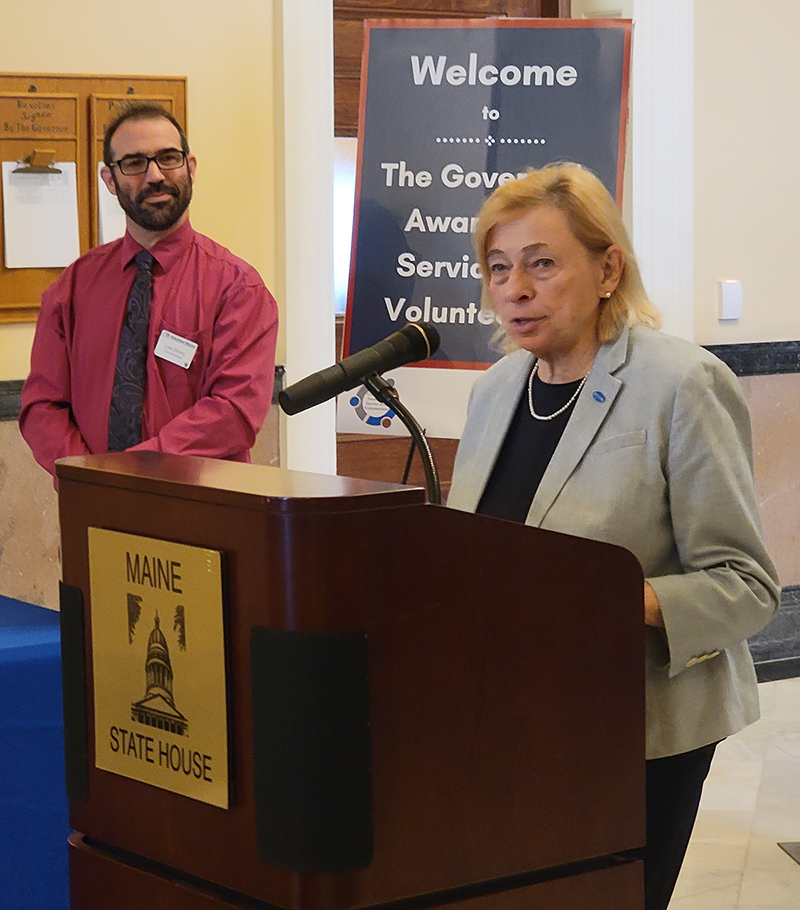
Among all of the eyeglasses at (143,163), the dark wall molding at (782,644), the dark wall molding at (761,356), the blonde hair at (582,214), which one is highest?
the eyeglasses at (143,163)

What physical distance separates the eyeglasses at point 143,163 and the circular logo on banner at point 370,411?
84 cm

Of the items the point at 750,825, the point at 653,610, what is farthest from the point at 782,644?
the point at 653,610

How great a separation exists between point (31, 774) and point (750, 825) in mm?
2274

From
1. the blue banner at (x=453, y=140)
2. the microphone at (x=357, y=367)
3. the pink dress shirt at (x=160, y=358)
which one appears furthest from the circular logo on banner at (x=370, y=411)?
the microphone at (x=357, y=367)

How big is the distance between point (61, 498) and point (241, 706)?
0.91ft

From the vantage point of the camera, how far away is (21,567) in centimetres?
376

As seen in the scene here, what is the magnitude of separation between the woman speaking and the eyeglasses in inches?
53.2

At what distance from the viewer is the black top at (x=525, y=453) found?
1691 millimetres

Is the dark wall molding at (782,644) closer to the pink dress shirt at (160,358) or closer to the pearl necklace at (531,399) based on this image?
the pink dress shirt at (160,358)

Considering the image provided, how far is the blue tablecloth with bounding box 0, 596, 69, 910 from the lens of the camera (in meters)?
1.90

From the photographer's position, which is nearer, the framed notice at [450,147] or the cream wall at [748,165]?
the framed notice at [450,147]

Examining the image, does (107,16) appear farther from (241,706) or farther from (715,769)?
(241,706)

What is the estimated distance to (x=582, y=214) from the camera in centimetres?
165

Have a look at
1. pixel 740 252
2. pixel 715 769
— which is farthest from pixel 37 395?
pixel 740 252
